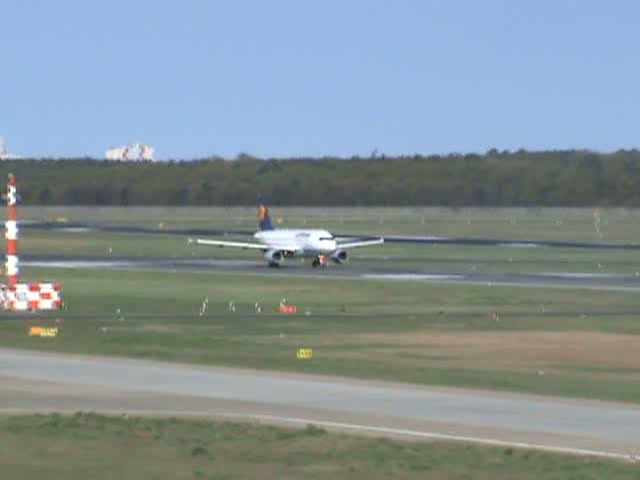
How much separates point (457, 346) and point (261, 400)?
16.4m

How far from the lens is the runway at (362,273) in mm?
87438

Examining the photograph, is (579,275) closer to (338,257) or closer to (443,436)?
(338,257)

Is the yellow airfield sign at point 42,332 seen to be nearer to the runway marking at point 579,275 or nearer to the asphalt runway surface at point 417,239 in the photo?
the runway marking at point 579,275

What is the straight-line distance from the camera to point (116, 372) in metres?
43.6

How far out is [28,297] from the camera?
64188mm

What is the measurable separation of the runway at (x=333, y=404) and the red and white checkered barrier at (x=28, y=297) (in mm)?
19209

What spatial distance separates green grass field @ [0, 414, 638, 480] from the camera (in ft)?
91.2

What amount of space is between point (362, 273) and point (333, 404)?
5929 centimetres

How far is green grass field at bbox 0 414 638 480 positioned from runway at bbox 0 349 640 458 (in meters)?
1.29

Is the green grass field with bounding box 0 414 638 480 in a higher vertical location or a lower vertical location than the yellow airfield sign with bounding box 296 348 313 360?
higher

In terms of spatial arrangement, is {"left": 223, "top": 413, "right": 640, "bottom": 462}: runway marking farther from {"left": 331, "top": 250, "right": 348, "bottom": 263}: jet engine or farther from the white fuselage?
{"left": 331, "top": 250, "right": 348, "bottom": 263}: jet engine

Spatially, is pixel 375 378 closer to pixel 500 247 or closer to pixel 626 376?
pixel 626 376

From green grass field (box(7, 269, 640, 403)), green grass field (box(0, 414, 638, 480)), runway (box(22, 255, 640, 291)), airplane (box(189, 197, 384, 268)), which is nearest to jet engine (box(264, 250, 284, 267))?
airplane (box(189, 197, 384, 268))

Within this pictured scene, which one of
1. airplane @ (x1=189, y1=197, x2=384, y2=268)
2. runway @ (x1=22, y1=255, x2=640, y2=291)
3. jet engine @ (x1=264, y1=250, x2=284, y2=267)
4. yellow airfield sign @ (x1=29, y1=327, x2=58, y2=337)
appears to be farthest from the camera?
airplane @ (x1=189, y1=197, x2=384, y2=268)
